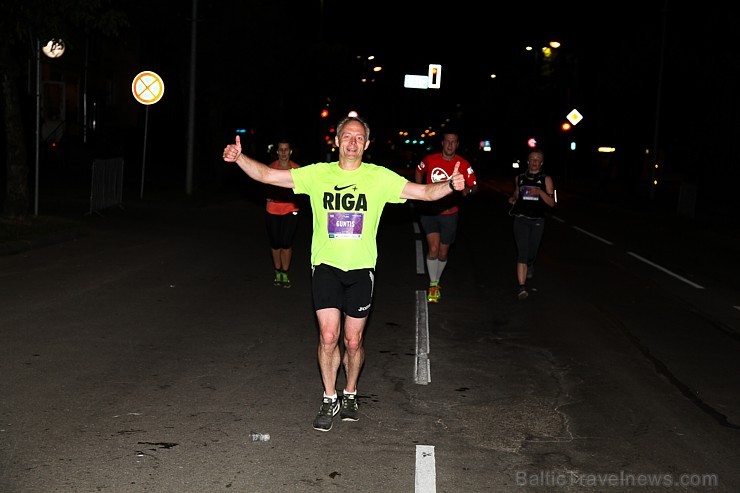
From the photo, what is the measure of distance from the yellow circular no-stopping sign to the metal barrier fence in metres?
1.71

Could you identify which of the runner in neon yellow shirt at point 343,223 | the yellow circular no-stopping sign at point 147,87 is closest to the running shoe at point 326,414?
the runner in neon yellow shirt at point 343,223

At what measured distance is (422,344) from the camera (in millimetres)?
8688

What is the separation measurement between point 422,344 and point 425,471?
359 centimetres

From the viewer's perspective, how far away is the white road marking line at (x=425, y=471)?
486cm

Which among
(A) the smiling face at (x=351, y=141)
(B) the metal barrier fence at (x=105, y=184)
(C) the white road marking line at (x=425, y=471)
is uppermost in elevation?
(A) the smiling face at (x=351, y=141)

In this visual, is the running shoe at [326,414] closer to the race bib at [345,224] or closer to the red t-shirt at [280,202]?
the race bib at [345,224]

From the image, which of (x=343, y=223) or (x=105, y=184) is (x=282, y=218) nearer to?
(x=343, y=223)

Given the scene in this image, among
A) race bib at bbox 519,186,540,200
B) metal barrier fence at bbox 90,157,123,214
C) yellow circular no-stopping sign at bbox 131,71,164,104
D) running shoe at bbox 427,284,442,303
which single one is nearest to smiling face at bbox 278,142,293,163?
running shoe at bbox 427,284,442,303

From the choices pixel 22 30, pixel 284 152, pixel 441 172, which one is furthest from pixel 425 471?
pixel 22 30

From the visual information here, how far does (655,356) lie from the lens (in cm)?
848

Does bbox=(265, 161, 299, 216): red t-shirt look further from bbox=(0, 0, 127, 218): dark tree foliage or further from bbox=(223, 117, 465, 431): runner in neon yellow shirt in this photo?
bbox=(0, 0, 127, 218): dark tree foliage

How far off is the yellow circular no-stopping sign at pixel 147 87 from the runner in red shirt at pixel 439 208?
12862 millimetres

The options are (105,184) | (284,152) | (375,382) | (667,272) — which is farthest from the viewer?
(105,184)

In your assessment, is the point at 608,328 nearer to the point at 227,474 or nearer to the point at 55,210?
the point at 227,474
